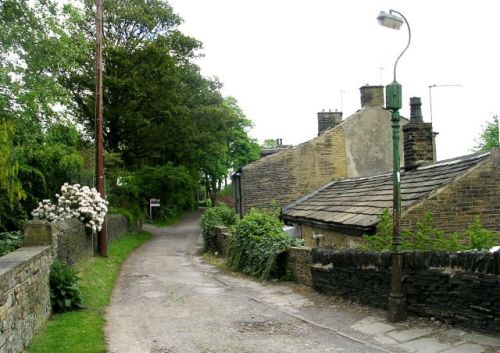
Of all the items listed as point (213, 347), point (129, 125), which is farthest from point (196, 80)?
point (213, 347)

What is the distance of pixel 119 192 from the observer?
33.8 meters

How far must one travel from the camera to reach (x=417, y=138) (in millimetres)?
18016

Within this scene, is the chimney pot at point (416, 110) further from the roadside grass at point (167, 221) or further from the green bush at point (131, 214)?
the roadside grass at point (167, 221)

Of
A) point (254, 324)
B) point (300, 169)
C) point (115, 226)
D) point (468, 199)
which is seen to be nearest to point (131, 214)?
point (115, 226)

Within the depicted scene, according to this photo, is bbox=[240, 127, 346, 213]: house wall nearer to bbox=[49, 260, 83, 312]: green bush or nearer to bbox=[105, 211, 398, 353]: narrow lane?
bbox=[105, 211, 398, 353]: narrow lane

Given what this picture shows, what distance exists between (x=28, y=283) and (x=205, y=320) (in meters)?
3.56

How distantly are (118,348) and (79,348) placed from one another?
586 millimetres

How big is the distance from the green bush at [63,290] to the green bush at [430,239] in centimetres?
653

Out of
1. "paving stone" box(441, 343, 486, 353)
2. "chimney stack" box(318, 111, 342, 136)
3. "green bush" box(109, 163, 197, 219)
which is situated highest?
"chimney stack" box(318, 111, 342, 136)

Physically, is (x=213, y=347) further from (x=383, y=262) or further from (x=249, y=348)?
(x=383, y=262)

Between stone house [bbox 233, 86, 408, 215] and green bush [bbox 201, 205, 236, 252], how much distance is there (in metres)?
2.11

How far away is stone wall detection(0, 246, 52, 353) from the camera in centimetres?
661

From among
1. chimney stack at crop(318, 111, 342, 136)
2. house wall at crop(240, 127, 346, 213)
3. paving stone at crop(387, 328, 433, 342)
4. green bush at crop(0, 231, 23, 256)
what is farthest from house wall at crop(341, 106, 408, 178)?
paving stone at crop(387, 328, 433, 342)

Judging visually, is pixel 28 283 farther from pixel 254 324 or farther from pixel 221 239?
pixel 221 239
